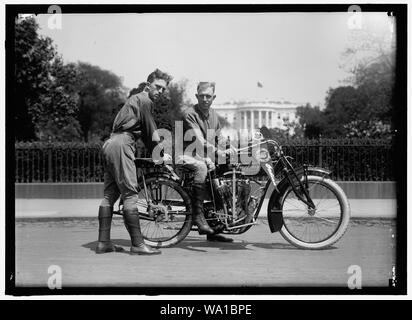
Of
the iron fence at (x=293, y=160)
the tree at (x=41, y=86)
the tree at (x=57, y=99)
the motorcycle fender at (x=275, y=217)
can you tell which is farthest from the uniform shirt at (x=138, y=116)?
the iron fence at (x=293, y=160)

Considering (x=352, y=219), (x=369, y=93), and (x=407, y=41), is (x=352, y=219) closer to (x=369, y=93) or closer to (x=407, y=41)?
(x=369, y=93)

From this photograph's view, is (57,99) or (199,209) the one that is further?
Result: (57,99)

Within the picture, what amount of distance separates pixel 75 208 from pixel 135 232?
4719 millimetres

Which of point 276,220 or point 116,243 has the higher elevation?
point 276,220

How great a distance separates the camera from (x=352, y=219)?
9195 mm

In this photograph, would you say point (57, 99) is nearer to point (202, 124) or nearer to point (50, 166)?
point (50, 166)

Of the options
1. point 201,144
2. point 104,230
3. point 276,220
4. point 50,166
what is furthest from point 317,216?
point 50,166

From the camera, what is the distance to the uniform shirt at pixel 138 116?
6.18 metres

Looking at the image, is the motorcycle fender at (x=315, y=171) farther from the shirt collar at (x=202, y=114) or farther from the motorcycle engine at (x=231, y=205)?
the shirt collar at (x=202, y=114)

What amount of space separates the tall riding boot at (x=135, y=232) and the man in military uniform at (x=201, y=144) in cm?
58

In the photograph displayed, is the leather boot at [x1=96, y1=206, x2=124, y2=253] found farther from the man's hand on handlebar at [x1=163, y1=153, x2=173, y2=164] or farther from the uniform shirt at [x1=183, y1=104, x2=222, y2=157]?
the uniform shirt at [x1=183, y1=104, x2=222, y2=157]

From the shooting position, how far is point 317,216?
6.38 meters

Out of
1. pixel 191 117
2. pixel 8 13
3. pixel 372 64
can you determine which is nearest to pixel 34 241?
pixel 191 117
